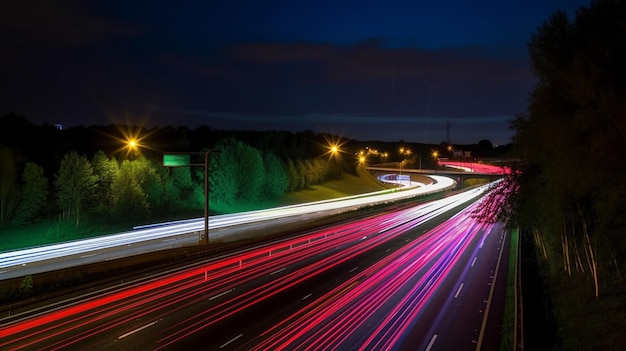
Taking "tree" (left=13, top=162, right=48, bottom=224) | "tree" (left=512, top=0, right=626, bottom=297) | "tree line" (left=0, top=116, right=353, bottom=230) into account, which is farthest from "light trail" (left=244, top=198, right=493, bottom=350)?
"tree" (left=13, top=162, right=48, bottom=224)

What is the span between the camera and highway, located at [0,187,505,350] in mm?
13852

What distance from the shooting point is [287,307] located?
17.3 m

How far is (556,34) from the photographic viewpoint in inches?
714

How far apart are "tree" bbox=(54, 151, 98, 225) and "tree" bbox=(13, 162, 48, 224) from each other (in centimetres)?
165

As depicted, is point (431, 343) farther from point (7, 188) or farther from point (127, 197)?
point (7, 188)

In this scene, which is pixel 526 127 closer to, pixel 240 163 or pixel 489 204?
pixel 489 204

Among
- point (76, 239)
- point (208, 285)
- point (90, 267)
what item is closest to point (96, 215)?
point (76, 239)

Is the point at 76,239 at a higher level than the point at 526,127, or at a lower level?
lower

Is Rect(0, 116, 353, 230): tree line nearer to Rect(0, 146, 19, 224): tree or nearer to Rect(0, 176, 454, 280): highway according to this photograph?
Rect(0, 146, 19, 224): tree

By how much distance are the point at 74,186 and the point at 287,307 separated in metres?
30.6

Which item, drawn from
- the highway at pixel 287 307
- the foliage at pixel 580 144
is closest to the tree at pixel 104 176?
the highway at pixel 287 307

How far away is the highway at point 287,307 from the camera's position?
1385 centimetres

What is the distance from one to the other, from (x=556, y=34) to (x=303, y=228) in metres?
27.0

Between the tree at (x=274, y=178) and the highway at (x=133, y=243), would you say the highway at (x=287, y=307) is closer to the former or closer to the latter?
the highway at (x=133, y=243)
